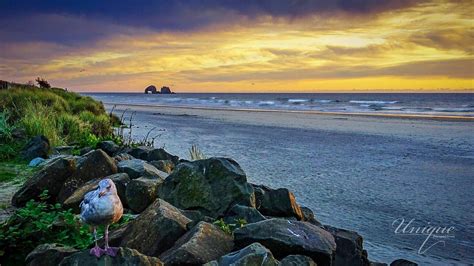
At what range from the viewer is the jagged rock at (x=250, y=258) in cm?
411

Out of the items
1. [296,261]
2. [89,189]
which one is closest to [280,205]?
[296,261]

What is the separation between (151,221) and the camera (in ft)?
16.6

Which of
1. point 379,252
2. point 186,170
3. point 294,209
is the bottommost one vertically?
point 379,252

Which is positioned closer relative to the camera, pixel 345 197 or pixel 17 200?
pixel 17 200

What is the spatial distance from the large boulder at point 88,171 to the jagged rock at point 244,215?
8.94 ft

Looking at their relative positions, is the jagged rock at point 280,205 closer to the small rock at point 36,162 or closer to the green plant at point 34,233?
the green plant at point 34,233

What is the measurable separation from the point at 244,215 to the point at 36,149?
686 cm

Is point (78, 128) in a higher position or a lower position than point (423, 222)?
higher

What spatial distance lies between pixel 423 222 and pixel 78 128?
11.7 meters

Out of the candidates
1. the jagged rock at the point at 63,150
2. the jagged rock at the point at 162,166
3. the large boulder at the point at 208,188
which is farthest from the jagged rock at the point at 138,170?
the jagged rock at the point at 63,150

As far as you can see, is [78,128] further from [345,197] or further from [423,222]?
[423,222]

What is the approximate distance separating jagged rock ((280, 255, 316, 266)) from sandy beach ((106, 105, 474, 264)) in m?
2.60

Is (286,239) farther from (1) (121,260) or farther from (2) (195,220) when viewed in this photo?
(1) (121,260)

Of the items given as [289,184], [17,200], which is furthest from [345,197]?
[17,200]
